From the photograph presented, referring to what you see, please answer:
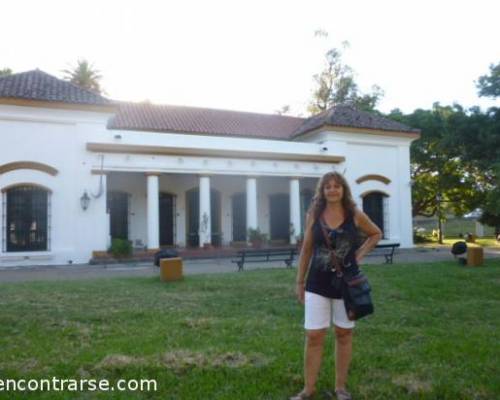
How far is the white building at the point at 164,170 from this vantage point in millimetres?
15445

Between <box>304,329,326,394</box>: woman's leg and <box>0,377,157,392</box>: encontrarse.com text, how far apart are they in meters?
1.25

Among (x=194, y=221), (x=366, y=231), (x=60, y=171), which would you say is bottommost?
(x=366, y=231)

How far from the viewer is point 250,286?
894cm

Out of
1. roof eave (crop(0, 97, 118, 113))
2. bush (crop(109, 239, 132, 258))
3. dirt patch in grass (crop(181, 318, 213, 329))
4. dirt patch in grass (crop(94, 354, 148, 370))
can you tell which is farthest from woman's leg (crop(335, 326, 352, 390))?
roof eave (crop(0, 97, 118, 113))

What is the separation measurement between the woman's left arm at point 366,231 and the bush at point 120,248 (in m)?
13.1

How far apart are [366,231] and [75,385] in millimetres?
2700

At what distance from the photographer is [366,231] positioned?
374 centimetres

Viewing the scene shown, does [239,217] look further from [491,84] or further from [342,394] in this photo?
[342,394]

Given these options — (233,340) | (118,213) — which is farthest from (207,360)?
(118,213)


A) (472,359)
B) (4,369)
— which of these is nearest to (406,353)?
(472,359)

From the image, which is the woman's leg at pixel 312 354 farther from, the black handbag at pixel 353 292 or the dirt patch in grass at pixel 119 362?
the dirt patch in grass at pixel 119 362

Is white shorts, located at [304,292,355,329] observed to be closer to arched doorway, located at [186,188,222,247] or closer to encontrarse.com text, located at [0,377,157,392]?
encontrarse.com text, located at [0,377,157,392]

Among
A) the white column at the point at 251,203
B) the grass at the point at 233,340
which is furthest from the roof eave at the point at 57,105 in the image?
the grass at the point at 233,340

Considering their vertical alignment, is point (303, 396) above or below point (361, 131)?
below
